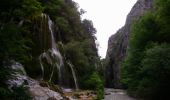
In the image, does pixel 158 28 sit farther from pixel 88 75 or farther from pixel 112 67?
pixel 112 67

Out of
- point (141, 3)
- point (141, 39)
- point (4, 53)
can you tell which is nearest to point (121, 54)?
point (141, 3)

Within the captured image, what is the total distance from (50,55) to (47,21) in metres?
3.19

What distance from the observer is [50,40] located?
27.4 meters

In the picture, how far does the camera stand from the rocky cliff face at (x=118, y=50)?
61159 mm

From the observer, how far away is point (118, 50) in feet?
229

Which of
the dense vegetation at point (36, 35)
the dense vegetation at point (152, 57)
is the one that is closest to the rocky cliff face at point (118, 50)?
the dense vegetation at point (36, 35)

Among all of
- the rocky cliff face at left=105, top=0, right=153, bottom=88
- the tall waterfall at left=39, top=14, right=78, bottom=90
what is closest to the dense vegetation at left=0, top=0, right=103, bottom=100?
the tall waterfall at left=39, top=14, right=78, bottom=90

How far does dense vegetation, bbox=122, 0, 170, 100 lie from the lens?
72.4 ft

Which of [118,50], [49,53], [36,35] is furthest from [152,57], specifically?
[118,50]

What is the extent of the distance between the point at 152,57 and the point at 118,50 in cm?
4757

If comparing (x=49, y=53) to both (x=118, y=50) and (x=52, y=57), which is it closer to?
(x=52, y=57)

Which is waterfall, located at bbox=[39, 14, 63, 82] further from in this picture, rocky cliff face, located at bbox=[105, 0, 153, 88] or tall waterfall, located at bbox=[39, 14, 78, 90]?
rocky cliff face, located at bbox=[105, 0, 153, 88]

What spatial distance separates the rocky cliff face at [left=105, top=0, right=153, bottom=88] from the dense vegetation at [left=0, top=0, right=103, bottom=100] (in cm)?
1191

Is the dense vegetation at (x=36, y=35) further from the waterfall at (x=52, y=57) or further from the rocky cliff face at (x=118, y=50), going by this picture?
the rocky cliff face at (x=118, y=50)
